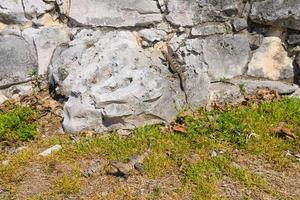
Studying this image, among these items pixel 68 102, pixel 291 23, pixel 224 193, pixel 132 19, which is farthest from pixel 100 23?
pixel 224 193

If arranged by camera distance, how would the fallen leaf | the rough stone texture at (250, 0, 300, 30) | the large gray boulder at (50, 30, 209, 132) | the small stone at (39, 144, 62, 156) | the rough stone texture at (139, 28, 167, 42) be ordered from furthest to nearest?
the rough stone texture at (139, 28, 167, 42)
the rough stone texture at (250, 0, 300, 30)
the large gray boulder at (50, 30, 209, 132)
the fallen leaf
the small stone at (39, 144, 62, 156)

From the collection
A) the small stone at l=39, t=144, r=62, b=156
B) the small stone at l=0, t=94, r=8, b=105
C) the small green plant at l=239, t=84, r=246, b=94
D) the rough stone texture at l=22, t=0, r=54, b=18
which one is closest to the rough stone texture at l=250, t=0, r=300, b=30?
the small green plant at l=239, t=84, r=246, b=94

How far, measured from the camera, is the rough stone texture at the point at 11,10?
7980 millimetres

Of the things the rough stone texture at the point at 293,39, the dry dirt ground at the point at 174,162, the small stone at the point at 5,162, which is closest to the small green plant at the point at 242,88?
the dry dirt ground at the point at 174,162

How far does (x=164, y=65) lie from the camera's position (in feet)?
25.1

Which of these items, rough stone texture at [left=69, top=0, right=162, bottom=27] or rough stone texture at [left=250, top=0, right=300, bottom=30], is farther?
rough stone texture at [left=69, top=0, right=162, bottom=27]

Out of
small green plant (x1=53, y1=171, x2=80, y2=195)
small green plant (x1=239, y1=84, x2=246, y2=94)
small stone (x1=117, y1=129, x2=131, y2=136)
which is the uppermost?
small green plant (x1=239, y1=84, x2=246, y2=94)

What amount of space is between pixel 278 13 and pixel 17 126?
14.5ft

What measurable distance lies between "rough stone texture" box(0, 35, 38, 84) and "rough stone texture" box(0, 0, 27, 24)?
1.10 feet

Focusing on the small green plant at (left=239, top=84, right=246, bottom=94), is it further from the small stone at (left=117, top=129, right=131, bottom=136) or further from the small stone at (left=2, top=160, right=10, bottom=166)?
the small stone at (left=2, top=160, right=10, bottom=166)

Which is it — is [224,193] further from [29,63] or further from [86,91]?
[29,63]

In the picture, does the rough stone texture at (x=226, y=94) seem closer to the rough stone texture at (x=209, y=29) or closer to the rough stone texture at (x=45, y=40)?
the rough stone texture at (x=209, y=29)

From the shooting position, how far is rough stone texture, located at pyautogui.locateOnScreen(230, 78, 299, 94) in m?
7.50

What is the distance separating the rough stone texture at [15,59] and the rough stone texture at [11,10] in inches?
13.2
